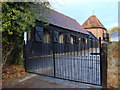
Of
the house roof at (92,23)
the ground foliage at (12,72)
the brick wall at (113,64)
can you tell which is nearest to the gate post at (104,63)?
the brick wall at (113,64)

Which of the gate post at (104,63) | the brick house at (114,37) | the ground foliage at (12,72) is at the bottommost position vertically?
the ground foliage at (12,72)

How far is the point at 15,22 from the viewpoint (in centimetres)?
389

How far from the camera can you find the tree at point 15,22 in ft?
11.9

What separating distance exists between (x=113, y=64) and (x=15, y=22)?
359 centimetres

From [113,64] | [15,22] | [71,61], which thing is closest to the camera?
[113,64]

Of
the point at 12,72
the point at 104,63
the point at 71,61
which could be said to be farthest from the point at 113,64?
the point at 12,72

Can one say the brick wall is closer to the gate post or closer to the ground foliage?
the gate post

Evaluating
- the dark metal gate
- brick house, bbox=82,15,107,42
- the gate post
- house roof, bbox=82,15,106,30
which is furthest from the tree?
house roof, bbox=82,15,106,30

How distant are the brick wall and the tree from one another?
121 inches

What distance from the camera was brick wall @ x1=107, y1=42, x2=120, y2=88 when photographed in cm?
259

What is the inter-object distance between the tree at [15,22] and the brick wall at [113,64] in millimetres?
3061

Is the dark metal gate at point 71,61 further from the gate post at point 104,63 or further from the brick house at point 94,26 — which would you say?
the brick house at point 94,26

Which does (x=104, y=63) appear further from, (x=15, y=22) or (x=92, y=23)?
(x=92, y=23)

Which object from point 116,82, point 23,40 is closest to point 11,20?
point 23,40
